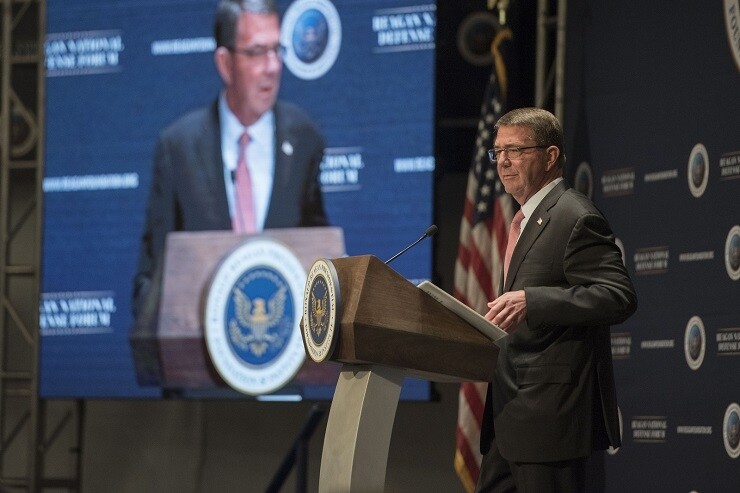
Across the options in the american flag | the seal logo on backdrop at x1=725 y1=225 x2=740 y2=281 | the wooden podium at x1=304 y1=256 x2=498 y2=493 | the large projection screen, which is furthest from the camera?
the large projection screen

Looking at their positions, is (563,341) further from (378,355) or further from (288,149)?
(288,149)

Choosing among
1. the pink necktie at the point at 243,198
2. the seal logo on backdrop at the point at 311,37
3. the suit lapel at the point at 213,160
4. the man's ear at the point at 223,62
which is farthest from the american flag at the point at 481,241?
the man's ear at the point at 223,62

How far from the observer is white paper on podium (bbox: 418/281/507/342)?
2.96 metres

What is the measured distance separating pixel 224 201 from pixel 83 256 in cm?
103

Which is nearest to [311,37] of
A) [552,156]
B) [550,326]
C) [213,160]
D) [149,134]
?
[213,160]

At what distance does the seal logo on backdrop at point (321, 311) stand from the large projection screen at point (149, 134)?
10.3ft

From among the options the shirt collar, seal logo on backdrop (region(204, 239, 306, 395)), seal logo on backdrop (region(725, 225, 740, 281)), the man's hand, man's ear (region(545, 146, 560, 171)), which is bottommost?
seal logo on backdrop (region(204, 239, 306, 395))

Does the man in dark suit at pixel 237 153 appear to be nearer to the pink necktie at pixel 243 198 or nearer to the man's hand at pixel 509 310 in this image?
the pink necktie at pixel 243 198

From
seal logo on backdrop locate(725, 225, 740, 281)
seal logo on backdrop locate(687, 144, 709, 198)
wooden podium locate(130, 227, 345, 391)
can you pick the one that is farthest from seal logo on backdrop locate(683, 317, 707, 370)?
wooden podium locate(130, 227, 345, 391)

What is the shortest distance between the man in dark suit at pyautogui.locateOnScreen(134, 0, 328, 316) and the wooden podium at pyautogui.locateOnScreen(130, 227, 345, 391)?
0.22 ft

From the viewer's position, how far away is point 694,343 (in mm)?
4934

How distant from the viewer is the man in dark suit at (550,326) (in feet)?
9.92

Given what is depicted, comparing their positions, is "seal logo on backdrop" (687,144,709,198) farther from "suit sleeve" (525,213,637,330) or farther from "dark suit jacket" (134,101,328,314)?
"dark suit jacket" (134,101,328,314)

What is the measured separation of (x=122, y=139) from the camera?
7.04m
